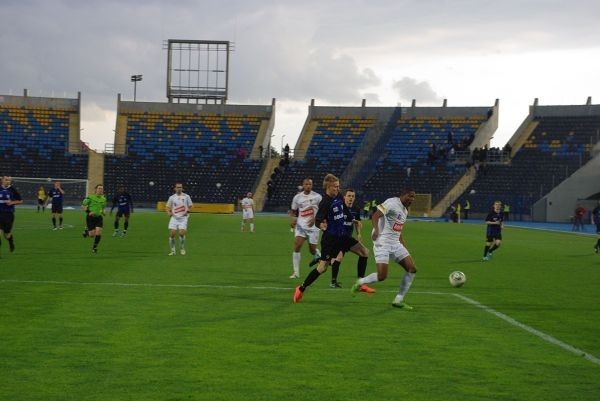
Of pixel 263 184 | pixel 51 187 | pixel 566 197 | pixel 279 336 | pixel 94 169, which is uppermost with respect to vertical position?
pixel 94 169

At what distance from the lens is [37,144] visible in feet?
262

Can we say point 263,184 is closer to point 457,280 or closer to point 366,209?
point 366,209

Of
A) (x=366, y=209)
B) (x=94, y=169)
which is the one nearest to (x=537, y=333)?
(x=366, y=209)

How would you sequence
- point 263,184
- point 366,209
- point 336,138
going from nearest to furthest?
point 366,209
point 263,184
point 336,138

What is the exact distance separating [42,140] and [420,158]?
3617 centimetres

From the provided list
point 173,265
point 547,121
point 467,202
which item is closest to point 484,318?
point 173,265

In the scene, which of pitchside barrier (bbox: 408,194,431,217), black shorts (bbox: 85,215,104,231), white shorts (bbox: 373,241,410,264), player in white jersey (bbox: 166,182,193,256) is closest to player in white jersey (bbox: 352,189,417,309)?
white shorts (bbox: 373,241,410,264)

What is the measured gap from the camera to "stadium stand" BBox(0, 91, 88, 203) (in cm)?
7650

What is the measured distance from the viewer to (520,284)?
18.6m

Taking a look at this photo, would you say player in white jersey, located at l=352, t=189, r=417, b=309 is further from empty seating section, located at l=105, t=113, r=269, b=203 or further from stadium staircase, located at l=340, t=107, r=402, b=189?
empty seating section, located at l=105, t=113, r=269, b=203

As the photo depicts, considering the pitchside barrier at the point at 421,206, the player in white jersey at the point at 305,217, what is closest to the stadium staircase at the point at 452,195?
the pitchside barrier at the point at 421,206

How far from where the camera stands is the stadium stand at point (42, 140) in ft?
251

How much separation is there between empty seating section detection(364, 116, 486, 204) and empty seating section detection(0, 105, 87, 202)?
1088 inches

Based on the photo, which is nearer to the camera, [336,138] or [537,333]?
[537,333]
